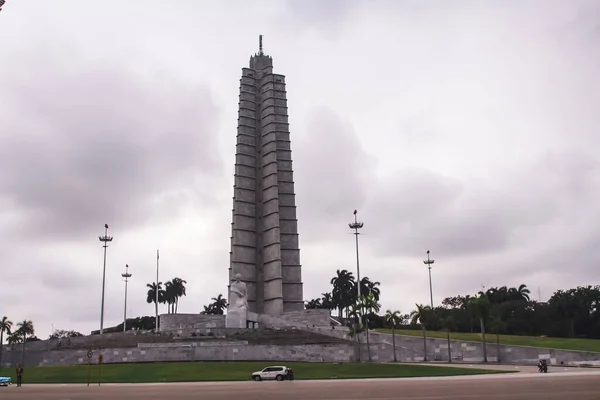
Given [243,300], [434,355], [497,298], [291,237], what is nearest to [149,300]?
[291,237]

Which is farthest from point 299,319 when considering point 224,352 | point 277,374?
point 277,374

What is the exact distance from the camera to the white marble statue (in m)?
60.7

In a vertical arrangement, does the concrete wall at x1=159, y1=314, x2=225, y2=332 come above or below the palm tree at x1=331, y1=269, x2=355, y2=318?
below

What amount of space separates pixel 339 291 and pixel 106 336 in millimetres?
49162

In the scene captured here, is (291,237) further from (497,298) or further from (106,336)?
(497,298)

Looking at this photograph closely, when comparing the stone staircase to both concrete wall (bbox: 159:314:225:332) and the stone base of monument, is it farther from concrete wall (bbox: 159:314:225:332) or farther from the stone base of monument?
concrete wall (bbox: 159:314:225:332)

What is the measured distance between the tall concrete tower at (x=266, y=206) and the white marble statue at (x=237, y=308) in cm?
985

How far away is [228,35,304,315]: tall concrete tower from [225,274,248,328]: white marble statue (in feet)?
32.3

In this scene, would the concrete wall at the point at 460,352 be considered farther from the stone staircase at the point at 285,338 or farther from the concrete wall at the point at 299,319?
the concrete wall at the point at 299,319

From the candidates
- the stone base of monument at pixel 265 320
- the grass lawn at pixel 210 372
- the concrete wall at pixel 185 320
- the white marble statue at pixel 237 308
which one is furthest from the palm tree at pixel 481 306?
the concrete wall at pixel 185 320

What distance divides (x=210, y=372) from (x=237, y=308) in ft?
88.0

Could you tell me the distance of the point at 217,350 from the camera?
44.7 metres

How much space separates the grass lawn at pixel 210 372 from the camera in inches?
1209

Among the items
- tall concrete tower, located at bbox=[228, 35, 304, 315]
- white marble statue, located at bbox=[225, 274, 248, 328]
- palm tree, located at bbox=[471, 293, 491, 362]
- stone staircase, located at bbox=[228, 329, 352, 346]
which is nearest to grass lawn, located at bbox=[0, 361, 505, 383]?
stone staircase, located at bbox=[228, 329, 352, 346]
